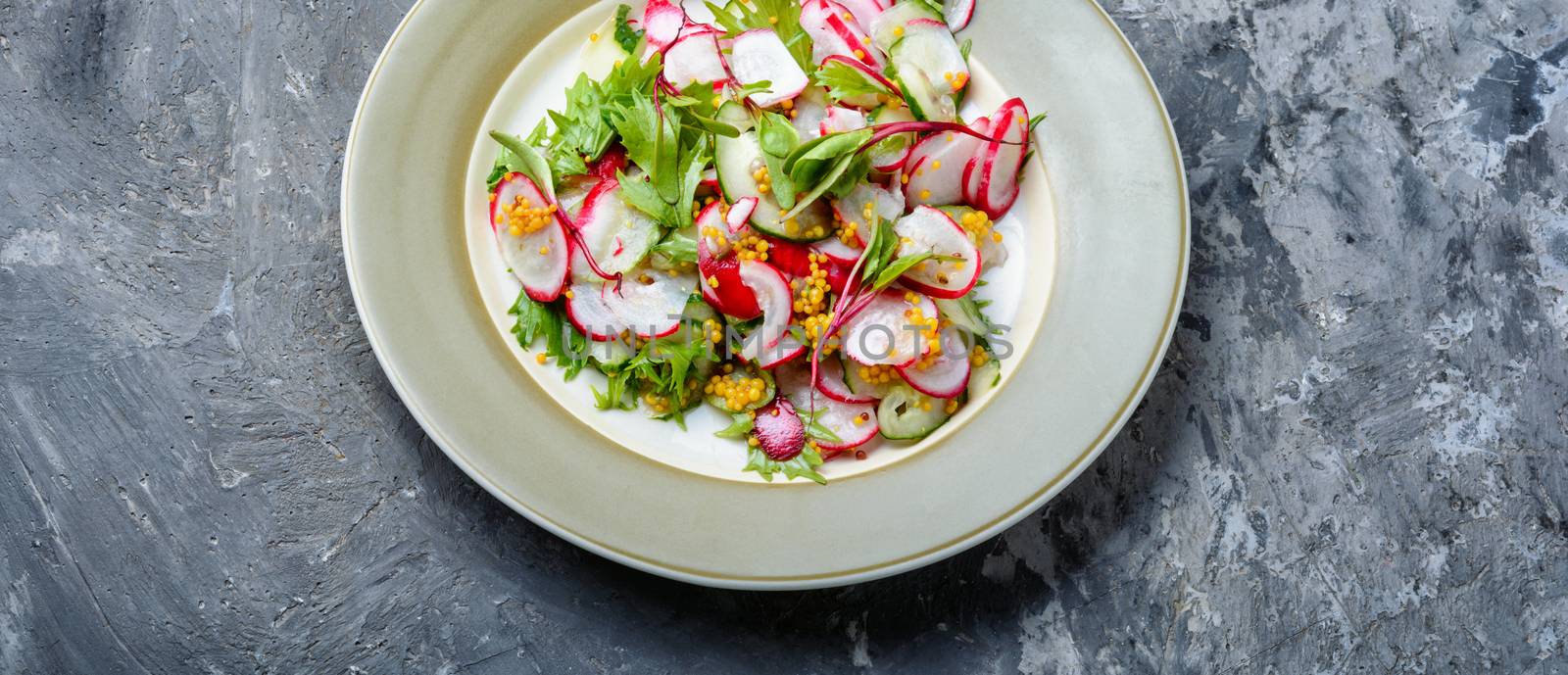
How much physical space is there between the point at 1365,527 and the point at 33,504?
120 inches

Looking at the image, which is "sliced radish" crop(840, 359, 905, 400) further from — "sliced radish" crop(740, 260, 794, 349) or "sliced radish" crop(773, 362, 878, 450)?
"sliced radish" crop(740, 260, 794, 349)

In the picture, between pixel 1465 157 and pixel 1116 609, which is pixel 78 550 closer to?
pixel 1116 609

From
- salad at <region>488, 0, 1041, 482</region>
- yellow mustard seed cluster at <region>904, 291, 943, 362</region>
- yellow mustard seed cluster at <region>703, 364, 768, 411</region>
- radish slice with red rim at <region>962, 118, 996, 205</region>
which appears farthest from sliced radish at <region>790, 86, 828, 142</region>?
yellow mustard seed cluster at <region>703, 364, 768, 411</region>

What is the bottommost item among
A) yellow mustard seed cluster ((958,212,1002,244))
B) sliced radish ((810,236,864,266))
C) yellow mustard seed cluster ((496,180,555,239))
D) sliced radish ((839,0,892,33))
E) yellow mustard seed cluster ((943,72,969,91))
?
yellow mustard seed cluster ((958,212,1002,244))

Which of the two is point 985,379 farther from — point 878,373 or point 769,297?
point 769,297

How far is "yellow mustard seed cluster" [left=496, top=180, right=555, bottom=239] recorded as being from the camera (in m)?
2.01

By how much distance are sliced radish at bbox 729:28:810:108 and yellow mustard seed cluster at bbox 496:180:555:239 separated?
0.50m

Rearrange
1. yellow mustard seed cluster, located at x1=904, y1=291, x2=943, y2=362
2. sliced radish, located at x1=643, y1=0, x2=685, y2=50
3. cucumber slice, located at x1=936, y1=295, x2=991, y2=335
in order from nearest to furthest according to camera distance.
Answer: yellow mustard seed cluster, located at x1=904, y1=291, x2=943, y2=362 < cucumber slice, located at x1=936, y1=295, x2=991, y2=335 < sliced radish, located at x1=643, y1=0, x2=685, y2=50

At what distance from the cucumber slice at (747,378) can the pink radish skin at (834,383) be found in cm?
10

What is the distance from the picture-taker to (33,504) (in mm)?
2213

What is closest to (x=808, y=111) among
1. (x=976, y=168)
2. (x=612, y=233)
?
(x=976, y=168)

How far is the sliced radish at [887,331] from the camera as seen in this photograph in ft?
6.47

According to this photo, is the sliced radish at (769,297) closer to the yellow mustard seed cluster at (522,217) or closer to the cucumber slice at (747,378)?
the cucumber slice at (747,378)

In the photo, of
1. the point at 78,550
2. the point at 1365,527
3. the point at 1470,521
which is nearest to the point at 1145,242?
the point at 1365,527
